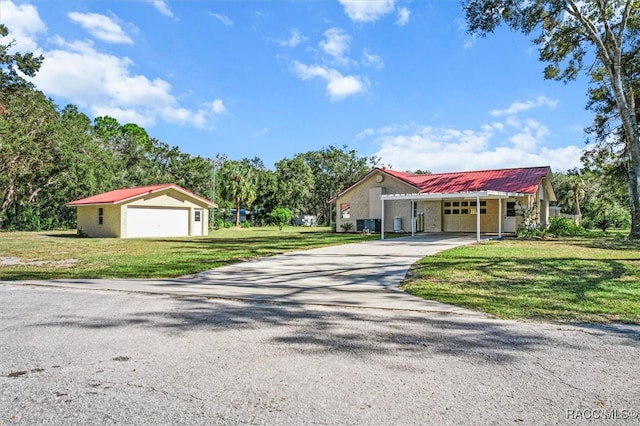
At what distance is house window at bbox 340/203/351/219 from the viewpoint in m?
29.5

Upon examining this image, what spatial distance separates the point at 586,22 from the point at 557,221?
29.9ft

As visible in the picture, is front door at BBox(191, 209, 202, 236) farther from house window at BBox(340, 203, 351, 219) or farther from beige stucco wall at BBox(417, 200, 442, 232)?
beige stucco wall at BBox(417, 200, 442, 232)

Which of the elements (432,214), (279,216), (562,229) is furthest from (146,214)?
(562,229)

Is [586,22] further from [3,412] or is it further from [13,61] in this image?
[13,61]

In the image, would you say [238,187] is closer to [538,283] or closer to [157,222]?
[157,222]

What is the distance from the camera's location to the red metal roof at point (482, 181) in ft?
77.8

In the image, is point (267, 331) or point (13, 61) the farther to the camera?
point (13, 61)

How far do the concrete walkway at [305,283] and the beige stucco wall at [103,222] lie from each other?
17481mm

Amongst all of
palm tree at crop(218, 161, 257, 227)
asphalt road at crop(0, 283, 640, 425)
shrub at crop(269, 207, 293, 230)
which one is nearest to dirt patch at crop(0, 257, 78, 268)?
asphalt road at crop(0, 283, 640, 425)

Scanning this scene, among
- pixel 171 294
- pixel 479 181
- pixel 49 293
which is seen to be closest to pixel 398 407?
pixel 171 294

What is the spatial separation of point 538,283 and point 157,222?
2515 cm

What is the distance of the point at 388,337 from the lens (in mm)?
4789

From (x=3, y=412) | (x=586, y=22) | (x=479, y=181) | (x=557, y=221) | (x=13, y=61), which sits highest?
(x=13, y=61)

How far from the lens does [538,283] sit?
8.30 meters
